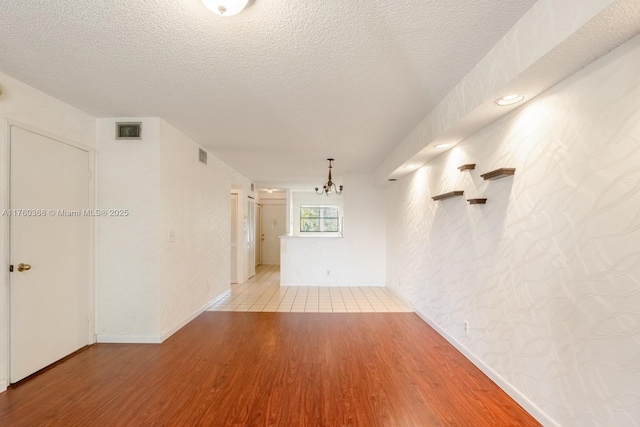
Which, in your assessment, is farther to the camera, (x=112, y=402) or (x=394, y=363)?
(x=394, y=363)

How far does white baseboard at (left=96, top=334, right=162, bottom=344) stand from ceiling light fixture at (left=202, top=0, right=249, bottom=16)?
3087mm

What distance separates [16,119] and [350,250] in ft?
16.9

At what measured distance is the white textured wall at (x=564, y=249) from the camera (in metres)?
1.30

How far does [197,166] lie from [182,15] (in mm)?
2628

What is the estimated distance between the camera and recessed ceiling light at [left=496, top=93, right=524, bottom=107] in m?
1.83

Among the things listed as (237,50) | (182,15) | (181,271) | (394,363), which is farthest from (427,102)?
(181,271)

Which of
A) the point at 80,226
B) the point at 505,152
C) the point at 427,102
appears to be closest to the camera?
the point at 505,152

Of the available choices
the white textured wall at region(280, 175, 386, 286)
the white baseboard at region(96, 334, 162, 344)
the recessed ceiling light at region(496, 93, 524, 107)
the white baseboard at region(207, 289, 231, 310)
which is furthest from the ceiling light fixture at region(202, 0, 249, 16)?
the white textured wall at region(280, 175, 386, 286)

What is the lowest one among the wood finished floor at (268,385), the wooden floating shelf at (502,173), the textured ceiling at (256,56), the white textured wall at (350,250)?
the wood finished floor at (268,385)

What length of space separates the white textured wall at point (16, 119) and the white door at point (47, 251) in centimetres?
6

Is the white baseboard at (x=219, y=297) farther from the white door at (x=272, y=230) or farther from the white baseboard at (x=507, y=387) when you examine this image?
the white door at (x=272, y=230)

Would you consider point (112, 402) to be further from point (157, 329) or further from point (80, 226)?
point (80, 226)

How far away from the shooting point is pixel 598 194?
1.42 m

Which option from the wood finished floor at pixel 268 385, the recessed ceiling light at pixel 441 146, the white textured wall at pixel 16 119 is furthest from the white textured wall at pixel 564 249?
the white textured wall at pixel 16 119
